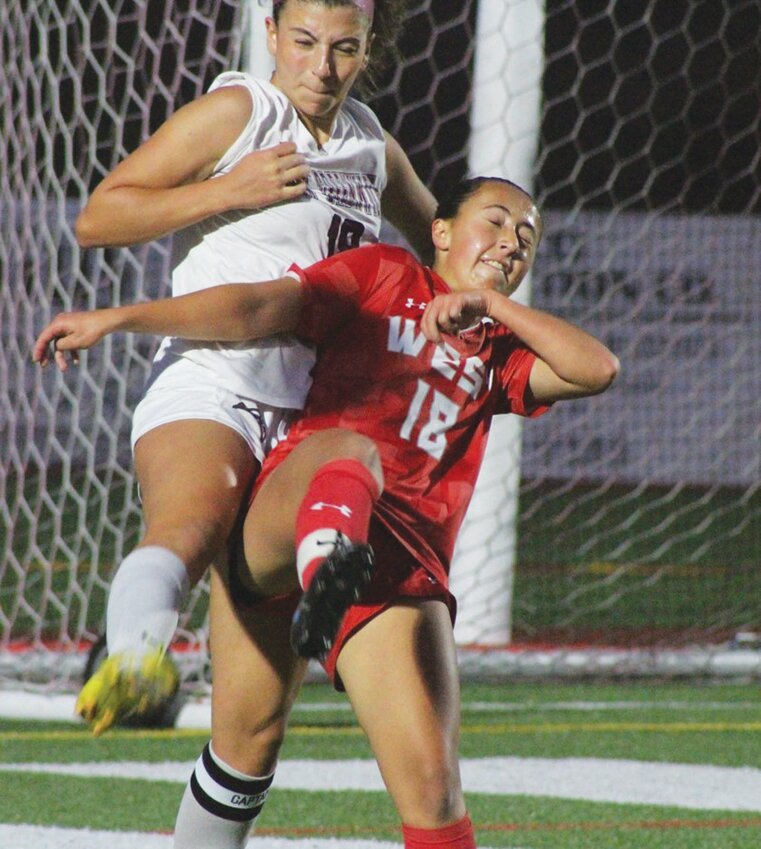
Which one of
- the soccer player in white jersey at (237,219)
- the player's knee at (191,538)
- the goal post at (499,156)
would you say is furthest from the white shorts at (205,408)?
the goal post at (499,156)

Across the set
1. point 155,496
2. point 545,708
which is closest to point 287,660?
point 155,496

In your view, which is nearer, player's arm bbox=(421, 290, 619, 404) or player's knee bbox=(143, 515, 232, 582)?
player's knee bbox=(143, 515, 232, 582)

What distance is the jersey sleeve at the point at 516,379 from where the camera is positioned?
2680 mm

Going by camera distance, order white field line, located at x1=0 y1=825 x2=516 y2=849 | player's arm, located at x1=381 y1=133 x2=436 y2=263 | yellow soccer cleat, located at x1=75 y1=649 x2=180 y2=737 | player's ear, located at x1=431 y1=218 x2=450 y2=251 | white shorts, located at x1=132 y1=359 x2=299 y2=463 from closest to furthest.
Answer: yellow soccer cleat, located at x1=75 y1=649 x2=180 y2=737 → white shorts, located at x1=132 y1=359 x2=299 y2=463 → player's ear, located at x1=431 y1=218 x2=450 y2=251 → player's arm, located at x1=381 y1=133 x2=436 y2=263 → white field line, located at x1=0 y1=825 x2=516 y2=849

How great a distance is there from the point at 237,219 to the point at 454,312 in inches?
20.2

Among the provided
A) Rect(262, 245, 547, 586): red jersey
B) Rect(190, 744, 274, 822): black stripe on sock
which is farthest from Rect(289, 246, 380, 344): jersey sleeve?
Rect(190, 744, 274, 822): black stripe on sock

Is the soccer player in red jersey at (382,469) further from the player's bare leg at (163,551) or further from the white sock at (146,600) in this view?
the white sock at (146,600)

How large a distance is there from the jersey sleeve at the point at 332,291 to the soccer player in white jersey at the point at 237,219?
0.26 ft

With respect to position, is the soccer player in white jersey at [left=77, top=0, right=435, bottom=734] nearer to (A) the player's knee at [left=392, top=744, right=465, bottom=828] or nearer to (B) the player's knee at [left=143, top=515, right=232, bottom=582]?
(B) the player's knee at [left=143, top=515, right=232, bottom=582]

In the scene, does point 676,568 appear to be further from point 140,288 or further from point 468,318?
point 468,318

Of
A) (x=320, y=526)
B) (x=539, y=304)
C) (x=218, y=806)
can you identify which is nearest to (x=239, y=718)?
(x=218, y=806)

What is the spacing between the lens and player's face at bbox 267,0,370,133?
270 centimetres

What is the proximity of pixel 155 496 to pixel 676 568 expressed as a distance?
23.7 feet

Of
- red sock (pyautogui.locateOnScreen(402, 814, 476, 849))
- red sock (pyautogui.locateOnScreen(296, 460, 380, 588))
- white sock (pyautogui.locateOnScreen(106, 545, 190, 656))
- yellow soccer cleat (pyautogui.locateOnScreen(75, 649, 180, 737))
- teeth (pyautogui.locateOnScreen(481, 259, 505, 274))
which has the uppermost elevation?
teeth (pyautogui.locateOnScreen(481, 259, 505, 274))
